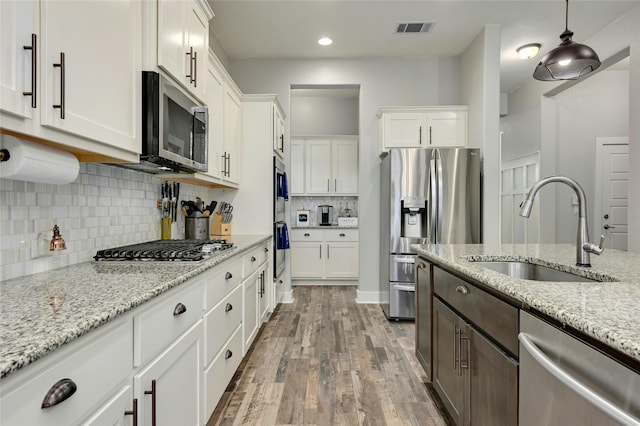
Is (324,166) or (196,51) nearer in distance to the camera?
(196,51)

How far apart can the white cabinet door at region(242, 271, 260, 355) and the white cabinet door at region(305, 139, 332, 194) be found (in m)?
2.85

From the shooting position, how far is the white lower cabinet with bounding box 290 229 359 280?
5.44 metres

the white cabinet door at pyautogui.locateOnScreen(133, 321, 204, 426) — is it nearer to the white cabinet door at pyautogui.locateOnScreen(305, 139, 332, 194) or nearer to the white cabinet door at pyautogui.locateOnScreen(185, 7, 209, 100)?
the white cabinet door at pyautogui.locateOnScreen(185, 7, 209, 100)

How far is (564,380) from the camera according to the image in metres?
0.81

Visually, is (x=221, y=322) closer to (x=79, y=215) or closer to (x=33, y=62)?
(x=79, y=215)

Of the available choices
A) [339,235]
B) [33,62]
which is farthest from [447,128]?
[33,62]

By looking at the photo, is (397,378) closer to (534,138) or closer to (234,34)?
(234,34)

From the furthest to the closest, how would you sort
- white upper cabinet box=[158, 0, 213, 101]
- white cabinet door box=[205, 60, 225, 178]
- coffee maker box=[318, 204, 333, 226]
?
coffee maker box=[318, 204, 333, 226] < white cabinet door box=[205, 60, 225, 178] < white upper cabinet box=[158, 0, 213, 101]

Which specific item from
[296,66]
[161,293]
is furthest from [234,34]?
[161,293]

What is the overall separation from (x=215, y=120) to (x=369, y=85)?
91.3 inches

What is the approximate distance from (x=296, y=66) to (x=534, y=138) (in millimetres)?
3562

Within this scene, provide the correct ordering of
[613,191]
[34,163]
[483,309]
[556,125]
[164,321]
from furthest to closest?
[556,125] < [613,191] < [483,309] < [164,321] < [34,163]

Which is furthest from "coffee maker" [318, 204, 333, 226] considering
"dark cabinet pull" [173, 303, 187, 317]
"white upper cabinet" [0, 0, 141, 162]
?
"dark cabinet pull" [173, 303, 187, 317]

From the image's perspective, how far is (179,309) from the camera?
1396 mm
